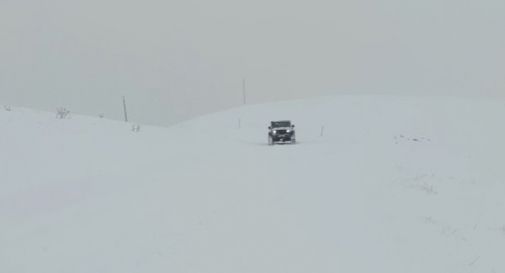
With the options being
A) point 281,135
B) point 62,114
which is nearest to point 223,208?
point 62,114

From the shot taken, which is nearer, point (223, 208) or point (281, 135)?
point (223, 208)

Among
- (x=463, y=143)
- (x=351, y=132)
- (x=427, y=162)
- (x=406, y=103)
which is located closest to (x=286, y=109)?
(x=406, y=103)

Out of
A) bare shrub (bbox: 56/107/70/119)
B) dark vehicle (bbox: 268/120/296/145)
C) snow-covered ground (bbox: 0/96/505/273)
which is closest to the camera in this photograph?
snow-covered ground (bbox: 0/96/505/273)

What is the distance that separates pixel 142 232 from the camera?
9.49m

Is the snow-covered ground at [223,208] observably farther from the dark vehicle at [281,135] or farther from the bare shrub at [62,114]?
the dark vehicle at [281,135]

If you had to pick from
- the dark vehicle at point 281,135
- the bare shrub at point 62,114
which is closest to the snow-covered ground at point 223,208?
the bare shrub at point 62,114

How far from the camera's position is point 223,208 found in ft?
37.2

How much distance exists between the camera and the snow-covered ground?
8.70 m

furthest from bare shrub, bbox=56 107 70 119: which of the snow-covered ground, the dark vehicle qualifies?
the dark vehicle

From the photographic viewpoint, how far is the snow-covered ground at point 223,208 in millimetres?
8703

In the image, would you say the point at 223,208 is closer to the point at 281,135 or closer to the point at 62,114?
the point at 62,114

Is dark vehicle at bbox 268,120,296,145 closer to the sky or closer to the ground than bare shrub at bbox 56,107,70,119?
closer to the ground

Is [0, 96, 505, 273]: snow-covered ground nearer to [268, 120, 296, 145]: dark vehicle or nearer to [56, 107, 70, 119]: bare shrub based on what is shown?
[56, 107, 70, 119]: bare shrub

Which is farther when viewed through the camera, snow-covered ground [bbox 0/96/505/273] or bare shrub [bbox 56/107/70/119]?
bare shrub [bbox 56/107/70/119]
